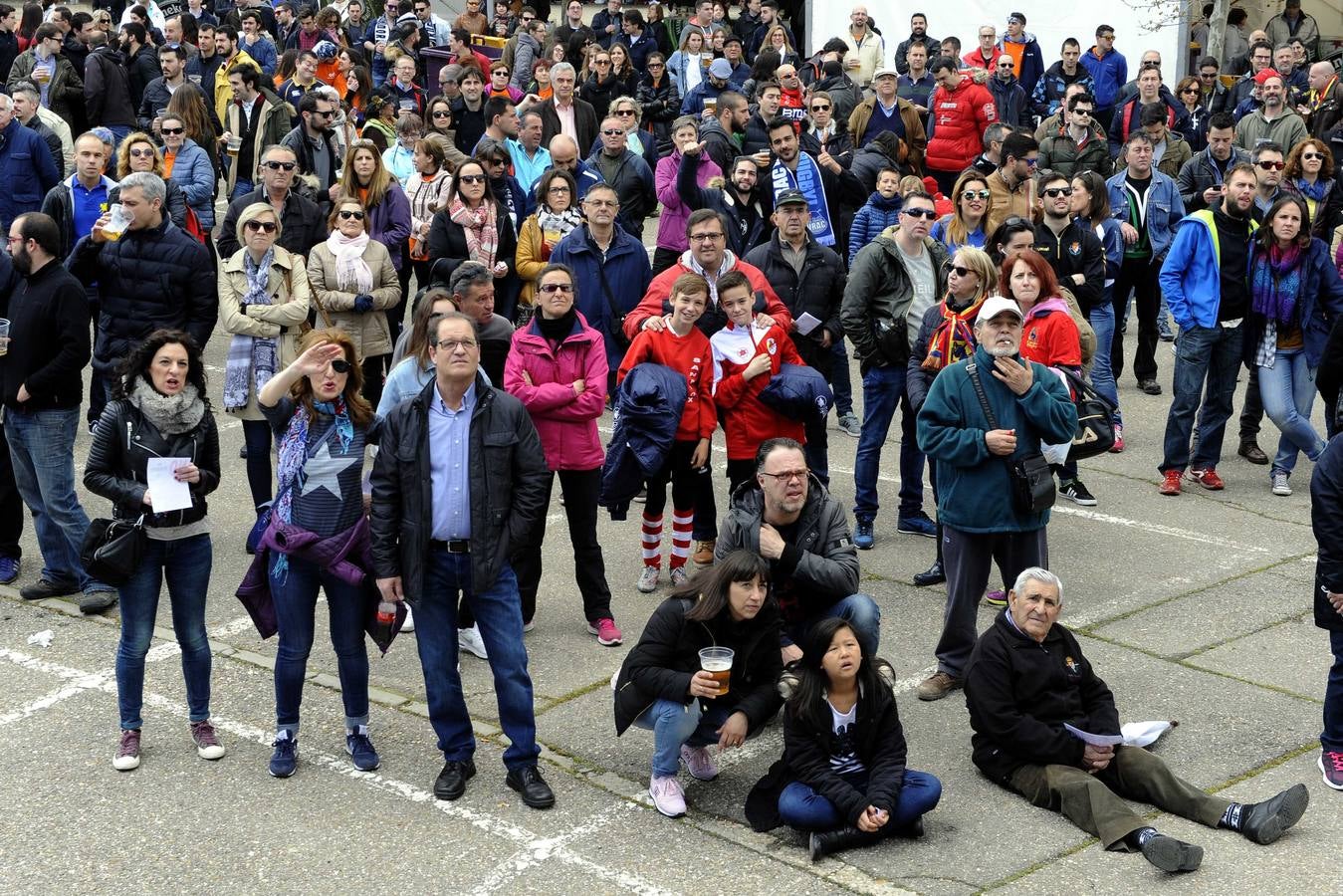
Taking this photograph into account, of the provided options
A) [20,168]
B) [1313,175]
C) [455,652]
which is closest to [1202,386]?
[1313,175]

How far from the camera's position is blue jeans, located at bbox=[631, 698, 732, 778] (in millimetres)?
6613

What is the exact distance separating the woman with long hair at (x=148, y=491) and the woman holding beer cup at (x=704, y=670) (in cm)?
192

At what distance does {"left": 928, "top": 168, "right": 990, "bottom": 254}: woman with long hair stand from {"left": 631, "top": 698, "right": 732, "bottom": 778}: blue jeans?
15.4 feet

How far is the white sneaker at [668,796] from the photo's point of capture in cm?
661

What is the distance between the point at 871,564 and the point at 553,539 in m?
1.92

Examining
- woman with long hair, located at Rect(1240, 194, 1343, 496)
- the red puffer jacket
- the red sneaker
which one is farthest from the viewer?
the red puffer jacket

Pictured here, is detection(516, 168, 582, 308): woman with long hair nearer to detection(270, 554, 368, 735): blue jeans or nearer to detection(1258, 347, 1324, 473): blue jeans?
detection(1258, 347, 1324, 473): blue jeans

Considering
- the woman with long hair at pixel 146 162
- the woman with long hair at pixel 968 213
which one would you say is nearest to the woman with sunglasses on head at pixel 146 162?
the woman with long hair at pixel 146 162

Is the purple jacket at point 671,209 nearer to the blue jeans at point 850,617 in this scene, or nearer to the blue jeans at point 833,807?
the blue jeans at point 850,617

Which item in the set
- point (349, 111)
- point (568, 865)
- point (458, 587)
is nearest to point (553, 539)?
point (458, 587)

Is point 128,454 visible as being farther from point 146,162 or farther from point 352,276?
point 146,162

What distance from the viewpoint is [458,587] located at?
674 centimetres

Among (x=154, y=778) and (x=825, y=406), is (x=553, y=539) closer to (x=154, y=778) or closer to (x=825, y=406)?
(x=825, y=406)

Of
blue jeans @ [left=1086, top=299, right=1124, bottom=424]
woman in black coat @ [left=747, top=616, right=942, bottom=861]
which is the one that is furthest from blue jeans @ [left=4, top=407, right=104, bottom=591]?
blue jeans @ [left=1086, top=299, right=1124, bottom=424]
